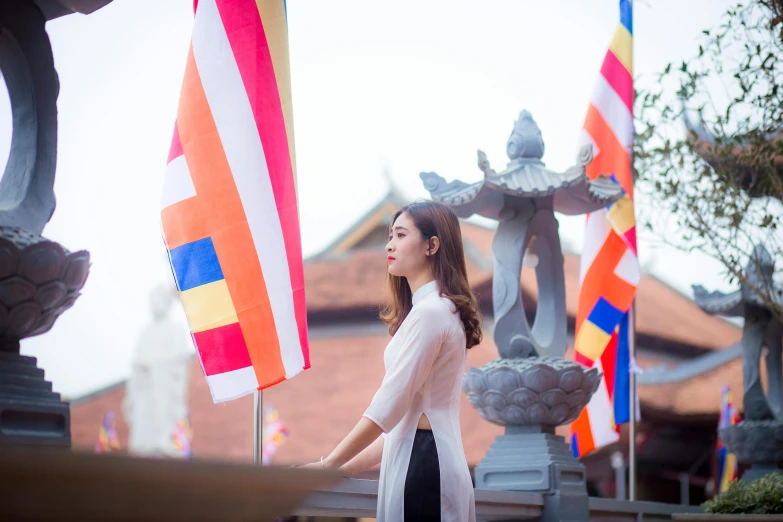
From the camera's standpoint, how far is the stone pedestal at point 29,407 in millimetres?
1991

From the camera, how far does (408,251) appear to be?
227cm

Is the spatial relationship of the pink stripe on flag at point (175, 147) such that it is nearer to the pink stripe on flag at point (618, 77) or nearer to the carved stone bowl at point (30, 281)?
the carved stone bowl at point (30, 281)

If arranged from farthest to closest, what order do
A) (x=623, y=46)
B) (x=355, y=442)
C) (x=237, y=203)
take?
(x=623, y=46)
(x=237, y=203)
(x=355, y=442)

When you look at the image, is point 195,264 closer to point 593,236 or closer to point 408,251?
point 408,251

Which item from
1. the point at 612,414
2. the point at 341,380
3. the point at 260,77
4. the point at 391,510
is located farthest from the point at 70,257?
the point at 341,380

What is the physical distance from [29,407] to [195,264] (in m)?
1.22

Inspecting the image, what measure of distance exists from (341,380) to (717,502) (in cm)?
736

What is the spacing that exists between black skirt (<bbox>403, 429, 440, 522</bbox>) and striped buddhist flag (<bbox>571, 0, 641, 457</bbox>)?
316 centimetres

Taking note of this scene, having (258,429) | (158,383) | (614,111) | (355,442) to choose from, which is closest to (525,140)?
(614,111)

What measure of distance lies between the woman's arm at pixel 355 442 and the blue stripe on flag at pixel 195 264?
4.25 ft

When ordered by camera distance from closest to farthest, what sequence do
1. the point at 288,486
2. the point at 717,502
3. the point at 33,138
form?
1. the point at 288,486
2. the point at 33,138
3. the point at 717,502

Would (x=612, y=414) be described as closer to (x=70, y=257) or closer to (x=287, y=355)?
(x=287, y=355)

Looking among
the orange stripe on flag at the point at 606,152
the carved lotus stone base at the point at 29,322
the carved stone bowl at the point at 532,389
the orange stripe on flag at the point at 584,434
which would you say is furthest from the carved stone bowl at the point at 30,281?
the orange stripe on flag at the point at 606,152

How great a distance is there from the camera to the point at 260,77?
3.36 metres
